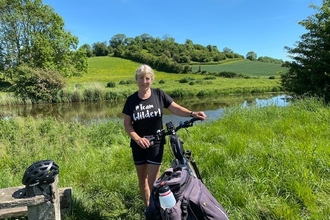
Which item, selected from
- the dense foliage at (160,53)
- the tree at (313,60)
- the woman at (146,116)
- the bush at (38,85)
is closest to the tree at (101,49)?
the dense foliage at (160,53)

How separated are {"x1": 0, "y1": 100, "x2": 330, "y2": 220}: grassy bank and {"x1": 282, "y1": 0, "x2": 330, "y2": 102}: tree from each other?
10.3 ft

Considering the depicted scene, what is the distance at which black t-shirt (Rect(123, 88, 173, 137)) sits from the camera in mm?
2898

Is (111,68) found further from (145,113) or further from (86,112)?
(145,113)

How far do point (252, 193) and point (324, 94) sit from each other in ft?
24.8

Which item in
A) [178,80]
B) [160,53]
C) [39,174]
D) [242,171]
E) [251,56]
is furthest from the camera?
[251,56]

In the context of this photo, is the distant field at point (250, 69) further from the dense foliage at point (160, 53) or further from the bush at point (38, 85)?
the bush at point (38, 85)

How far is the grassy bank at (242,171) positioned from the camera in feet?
10.3

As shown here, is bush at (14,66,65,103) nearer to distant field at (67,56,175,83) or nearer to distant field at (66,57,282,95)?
distant field at (66,57,282,95)

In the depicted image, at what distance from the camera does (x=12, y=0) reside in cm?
3152

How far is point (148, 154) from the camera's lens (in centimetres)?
299

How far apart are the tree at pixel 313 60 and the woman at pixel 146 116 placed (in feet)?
26.7

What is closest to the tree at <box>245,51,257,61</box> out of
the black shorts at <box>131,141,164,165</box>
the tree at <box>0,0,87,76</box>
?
the tree at <box>0,0,87,76</box>

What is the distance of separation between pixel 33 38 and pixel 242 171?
34214mm

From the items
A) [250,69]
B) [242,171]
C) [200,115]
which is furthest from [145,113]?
[250,69]
